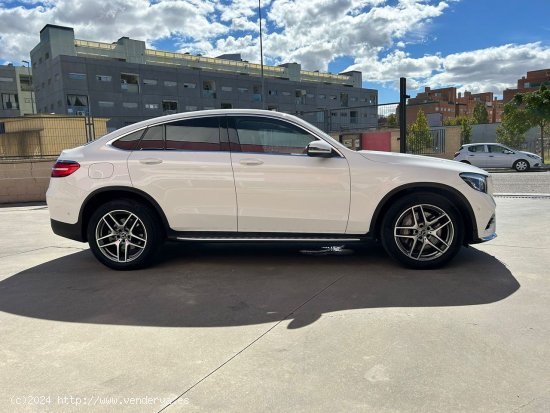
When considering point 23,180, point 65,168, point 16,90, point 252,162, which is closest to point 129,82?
point 16,90

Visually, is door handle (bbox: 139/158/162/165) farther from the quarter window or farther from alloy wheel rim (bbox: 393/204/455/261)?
the quarter window

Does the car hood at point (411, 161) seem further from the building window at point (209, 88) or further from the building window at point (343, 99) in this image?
the building window at point (343, 99)

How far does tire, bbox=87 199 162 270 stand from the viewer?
445 cm

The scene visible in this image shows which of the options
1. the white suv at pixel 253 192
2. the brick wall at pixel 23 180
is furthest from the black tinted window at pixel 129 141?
the brick wall at pixel 23 180

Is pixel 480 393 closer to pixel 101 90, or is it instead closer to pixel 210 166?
pixel 210 166

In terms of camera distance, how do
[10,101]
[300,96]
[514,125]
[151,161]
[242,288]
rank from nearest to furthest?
[242,288] < [151,161] < [514,125] < [10,101] < [300,96]

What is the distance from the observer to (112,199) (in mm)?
4555

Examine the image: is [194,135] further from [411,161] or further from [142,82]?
[142,82]

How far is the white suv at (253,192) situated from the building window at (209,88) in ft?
209

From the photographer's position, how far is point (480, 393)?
87.7 inches

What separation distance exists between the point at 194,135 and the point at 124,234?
1.30 meters

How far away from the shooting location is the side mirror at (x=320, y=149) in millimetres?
4172

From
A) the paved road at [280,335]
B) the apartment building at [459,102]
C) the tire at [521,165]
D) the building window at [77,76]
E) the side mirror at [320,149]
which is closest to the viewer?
the paved road at [280,335]

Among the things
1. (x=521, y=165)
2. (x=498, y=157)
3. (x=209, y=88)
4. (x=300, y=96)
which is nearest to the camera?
(x=521, y=165)
